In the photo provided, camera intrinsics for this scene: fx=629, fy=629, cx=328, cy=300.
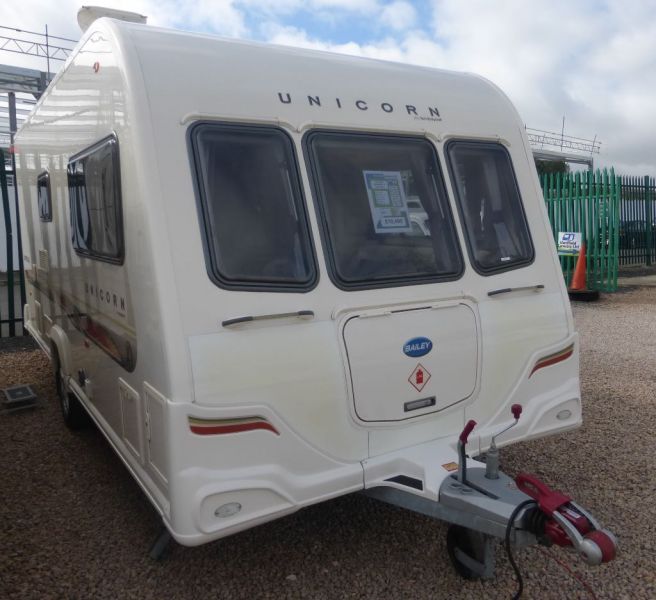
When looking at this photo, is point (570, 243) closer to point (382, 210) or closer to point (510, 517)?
point (382, 210)

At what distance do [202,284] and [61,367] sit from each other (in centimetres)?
267

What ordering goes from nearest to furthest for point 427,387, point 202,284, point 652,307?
point 202,284 < point 427,387 < point 652,307

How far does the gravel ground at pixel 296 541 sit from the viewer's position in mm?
2865

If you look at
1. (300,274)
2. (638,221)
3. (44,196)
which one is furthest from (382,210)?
(638,221)

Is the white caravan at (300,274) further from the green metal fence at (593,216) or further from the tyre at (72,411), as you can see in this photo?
the green metal fence at (593,216)

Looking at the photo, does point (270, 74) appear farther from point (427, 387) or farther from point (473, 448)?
point (473, 448)

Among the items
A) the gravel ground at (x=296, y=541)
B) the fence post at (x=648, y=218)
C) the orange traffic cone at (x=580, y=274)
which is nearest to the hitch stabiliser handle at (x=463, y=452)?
the gravel ground at (x=296, y=541)

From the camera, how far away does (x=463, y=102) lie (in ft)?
11.3

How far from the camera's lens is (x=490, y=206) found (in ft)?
11.2

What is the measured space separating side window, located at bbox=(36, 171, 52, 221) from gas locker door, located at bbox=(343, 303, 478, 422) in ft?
9.51

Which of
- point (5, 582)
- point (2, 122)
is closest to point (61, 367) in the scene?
point (5, 582)

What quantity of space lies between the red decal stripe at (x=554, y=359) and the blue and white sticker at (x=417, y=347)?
2.37 ft

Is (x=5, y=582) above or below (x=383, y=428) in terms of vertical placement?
below

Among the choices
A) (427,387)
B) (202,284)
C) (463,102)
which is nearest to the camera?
(202,284)
